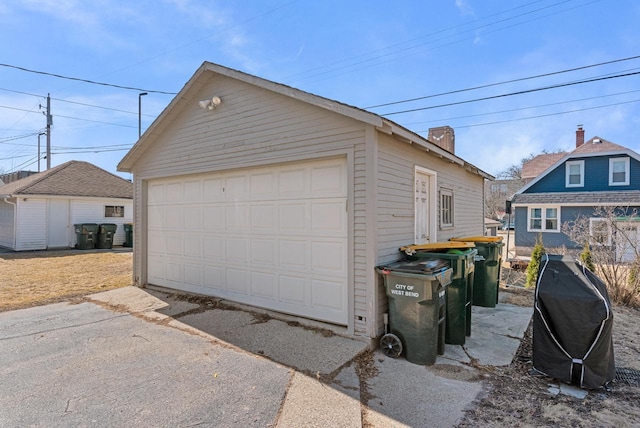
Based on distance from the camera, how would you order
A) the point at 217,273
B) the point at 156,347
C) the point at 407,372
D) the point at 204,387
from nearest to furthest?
the point at 204,387, the point at 407,372, the point at 156,347, the point at 217,273

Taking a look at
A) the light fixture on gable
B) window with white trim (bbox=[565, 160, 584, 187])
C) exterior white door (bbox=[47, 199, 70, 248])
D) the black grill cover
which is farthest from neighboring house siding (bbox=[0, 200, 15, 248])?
window with white trim (bbox=[565, 160, 584, 187])

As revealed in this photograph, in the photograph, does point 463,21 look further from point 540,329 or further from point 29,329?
point 29,329

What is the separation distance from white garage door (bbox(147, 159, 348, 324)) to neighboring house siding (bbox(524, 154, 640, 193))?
60.6 feet

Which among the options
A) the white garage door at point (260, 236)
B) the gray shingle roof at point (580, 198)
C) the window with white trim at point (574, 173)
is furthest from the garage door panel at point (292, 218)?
the window with white trim at point (574, 173)

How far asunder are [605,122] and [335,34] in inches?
760

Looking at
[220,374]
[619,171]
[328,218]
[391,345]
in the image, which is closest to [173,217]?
[328,218]

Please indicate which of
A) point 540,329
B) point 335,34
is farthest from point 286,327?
point 335,34

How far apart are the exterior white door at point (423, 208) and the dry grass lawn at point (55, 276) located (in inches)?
268

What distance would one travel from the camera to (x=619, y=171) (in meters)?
17.0

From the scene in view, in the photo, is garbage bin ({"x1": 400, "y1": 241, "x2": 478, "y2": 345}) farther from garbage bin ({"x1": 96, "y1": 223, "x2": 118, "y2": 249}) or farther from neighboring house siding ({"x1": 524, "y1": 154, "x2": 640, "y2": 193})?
neighboring house siding ({"x1": 524, "y1": 154, "x2": 640, "y2": 193})

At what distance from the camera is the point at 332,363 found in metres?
3.76

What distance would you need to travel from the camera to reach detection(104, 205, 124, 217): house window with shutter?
17219 mm

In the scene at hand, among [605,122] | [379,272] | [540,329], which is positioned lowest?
[540,329]

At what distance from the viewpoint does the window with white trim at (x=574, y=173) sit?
17859 mm
